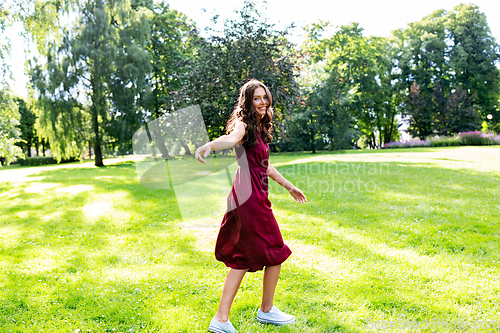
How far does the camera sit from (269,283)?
8.82 ft

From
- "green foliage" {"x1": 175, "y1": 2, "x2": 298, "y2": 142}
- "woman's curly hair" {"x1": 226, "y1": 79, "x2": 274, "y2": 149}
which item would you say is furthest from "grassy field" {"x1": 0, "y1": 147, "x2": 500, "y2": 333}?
"green foliage" {"x1": 175, "y1": 2, "x2": 298, "y2": 142}

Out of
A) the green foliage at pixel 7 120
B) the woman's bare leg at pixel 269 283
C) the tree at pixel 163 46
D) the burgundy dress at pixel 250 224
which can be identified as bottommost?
the woman's bare leg at pixel 269 283

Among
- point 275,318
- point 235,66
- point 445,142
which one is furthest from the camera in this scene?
point 445,142

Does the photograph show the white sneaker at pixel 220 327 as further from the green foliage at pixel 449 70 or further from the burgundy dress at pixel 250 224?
the green foliage at pixel 449 70

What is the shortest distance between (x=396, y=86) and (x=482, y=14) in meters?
11.8

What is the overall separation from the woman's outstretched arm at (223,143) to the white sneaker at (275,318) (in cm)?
155

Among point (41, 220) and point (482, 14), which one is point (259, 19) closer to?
point (41, 220)

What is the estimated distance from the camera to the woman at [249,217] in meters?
2.50

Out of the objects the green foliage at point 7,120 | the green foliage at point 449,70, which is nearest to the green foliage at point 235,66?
the green foliage at point 7,120

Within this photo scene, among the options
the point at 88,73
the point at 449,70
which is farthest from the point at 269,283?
the point at 449,70

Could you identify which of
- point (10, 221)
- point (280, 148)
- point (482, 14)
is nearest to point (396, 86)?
point (482, 14)

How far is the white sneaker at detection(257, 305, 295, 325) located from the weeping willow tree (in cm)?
2209

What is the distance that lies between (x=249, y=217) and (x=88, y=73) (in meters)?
23.5

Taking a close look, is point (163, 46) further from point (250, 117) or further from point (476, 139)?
point (250, 117)
